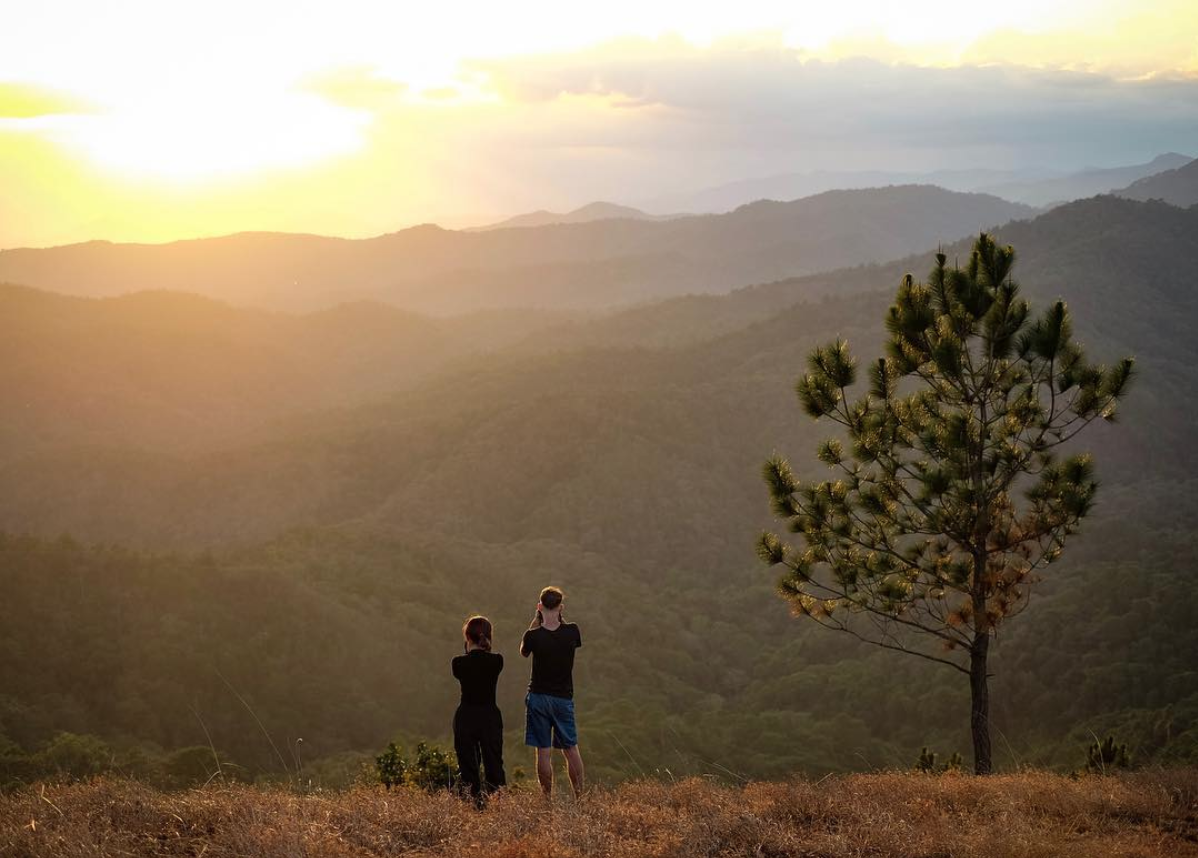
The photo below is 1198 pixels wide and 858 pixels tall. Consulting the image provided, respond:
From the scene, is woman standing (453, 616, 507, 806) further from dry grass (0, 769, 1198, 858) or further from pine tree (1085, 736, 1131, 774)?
pine tree (1085, 736, 1131, 774)

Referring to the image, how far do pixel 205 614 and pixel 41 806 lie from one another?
39.7 metres

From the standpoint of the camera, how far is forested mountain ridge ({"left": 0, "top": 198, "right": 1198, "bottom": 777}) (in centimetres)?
4147

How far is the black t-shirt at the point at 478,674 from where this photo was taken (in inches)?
372

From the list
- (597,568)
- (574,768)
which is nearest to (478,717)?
(574,768)

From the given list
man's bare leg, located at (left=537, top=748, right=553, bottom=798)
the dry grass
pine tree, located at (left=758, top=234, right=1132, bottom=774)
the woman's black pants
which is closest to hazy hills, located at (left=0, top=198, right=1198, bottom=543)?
pine tree, located at (left=758, top=234, right=1132, bottom=774)

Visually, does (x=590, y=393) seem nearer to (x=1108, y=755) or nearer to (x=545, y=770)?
(x=1108, y=755)

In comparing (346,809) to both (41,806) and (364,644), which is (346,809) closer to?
(41,806)

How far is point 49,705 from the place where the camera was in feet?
117

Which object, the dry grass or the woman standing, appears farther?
the woman standing

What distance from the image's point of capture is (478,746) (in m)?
9.58

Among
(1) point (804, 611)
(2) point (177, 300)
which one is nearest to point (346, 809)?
(1) point (804, 611)

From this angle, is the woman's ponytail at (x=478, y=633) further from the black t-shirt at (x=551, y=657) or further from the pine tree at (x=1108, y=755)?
the pine tree at (x=1108, y=755)

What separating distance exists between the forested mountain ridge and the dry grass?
87.3 ft

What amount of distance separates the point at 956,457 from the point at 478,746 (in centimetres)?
860
